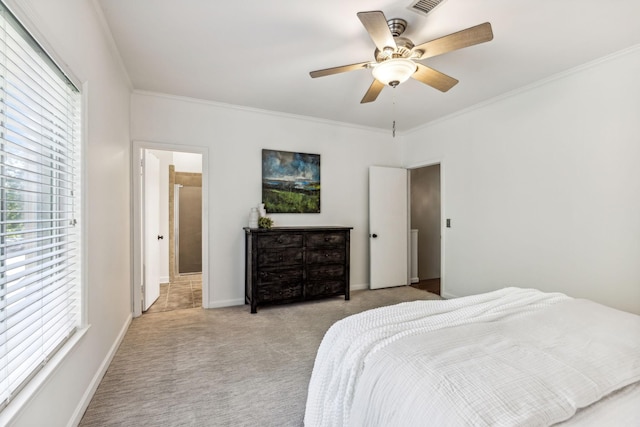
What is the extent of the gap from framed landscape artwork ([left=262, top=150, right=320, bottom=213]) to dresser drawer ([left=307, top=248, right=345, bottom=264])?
70cm

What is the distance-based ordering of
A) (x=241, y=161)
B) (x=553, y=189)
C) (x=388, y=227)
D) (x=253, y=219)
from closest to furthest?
(x=553, y=189) < (x=253, y=219) < (x=241, y=161) < (x=388, y=227)

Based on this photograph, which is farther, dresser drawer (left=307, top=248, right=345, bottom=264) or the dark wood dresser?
dresser drawer (left=307, top=248, right=345, bottom=264)

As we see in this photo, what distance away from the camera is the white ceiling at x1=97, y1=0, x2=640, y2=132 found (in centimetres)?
200

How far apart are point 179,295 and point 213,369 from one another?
7.96ft

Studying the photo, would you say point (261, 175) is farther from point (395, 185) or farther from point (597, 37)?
point (597, 37)

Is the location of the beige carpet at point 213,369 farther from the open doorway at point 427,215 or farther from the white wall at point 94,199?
the open doorway at point 427,215

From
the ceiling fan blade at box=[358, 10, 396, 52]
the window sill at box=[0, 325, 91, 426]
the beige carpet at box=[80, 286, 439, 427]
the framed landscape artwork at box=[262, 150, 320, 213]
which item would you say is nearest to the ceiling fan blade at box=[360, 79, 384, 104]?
the ceiling fan blade at box=[358, 10, 396, 52]

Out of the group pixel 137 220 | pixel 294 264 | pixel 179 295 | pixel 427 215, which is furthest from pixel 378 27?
pixel 427 215

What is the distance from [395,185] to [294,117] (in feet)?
6.31

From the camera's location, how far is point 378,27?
176 cm

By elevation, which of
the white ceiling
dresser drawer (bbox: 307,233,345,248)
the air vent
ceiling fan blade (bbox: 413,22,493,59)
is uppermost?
the white ceiling

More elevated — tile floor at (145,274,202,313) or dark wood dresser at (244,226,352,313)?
dark wood dresser at (244,226,352,313)

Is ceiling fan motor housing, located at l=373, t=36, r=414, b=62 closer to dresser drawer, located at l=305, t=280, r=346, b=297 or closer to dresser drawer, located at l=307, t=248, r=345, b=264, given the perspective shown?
dresser drawer, located at l=307, t=248, r=345, b=264

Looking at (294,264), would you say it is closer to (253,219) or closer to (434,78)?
(253,219)
